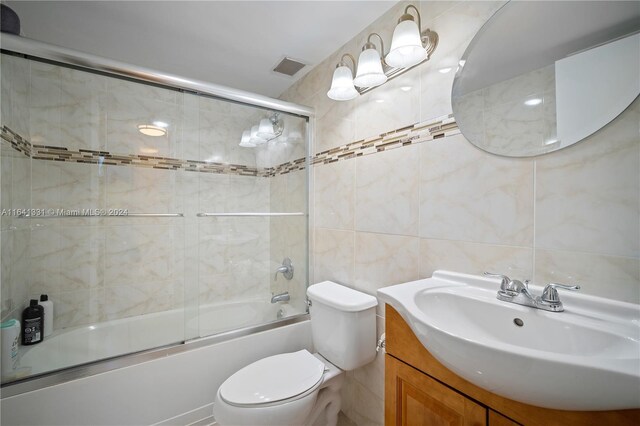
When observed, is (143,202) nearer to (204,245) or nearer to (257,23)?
(204,245)

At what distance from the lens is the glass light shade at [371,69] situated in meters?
1.27

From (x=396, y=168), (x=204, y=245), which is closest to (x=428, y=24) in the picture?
(x=396, y=168)

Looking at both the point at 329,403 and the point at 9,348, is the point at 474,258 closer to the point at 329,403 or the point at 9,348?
the point at 329,403

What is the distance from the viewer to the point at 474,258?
103 cm

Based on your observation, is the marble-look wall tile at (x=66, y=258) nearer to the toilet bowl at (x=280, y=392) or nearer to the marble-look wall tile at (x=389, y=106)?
the toilet bowl at (x=280, y=392)

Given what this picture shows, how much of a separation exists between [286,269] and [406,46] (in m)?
1.55

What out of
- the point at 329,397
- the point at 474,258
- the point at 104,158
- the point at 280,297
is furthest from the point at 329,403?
the point at 104,158

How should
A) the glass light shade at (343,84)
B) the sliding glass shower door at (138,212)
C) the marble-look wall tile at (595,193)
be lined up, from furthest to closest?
1. the glass light shade at (343,84)
2. the sliding glass shower door at (138,212)
3. the marble-look wall tile at (595,193)

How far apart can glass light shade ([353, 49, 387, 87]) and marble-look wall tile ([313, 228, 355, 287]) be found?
82cm

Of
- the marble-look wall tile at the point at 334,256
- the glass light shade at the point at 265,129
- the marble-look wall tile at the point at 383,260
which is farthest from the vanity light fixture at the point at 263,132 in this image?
the marble-look wall tile at the point at 383,260

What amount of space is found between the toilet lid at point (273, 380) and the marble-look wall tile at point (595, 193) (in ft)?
3.64

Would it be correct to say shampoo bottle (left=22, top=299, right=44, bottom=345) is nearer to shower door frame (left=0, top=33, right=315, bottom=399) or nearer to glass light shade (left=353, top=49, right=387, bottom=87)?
shower door frame (left=0, top=33, right=315, bottom=399)

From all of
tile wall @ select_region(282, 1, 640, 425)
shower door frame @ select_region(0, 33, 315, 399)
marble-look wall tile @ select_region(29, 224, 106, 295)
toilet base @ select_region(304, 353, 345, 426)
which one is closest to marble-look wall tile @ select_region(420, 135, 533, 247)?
tile wall @ select_region(282, 1, 640, 425)

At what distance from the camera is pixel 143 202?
165 cm
